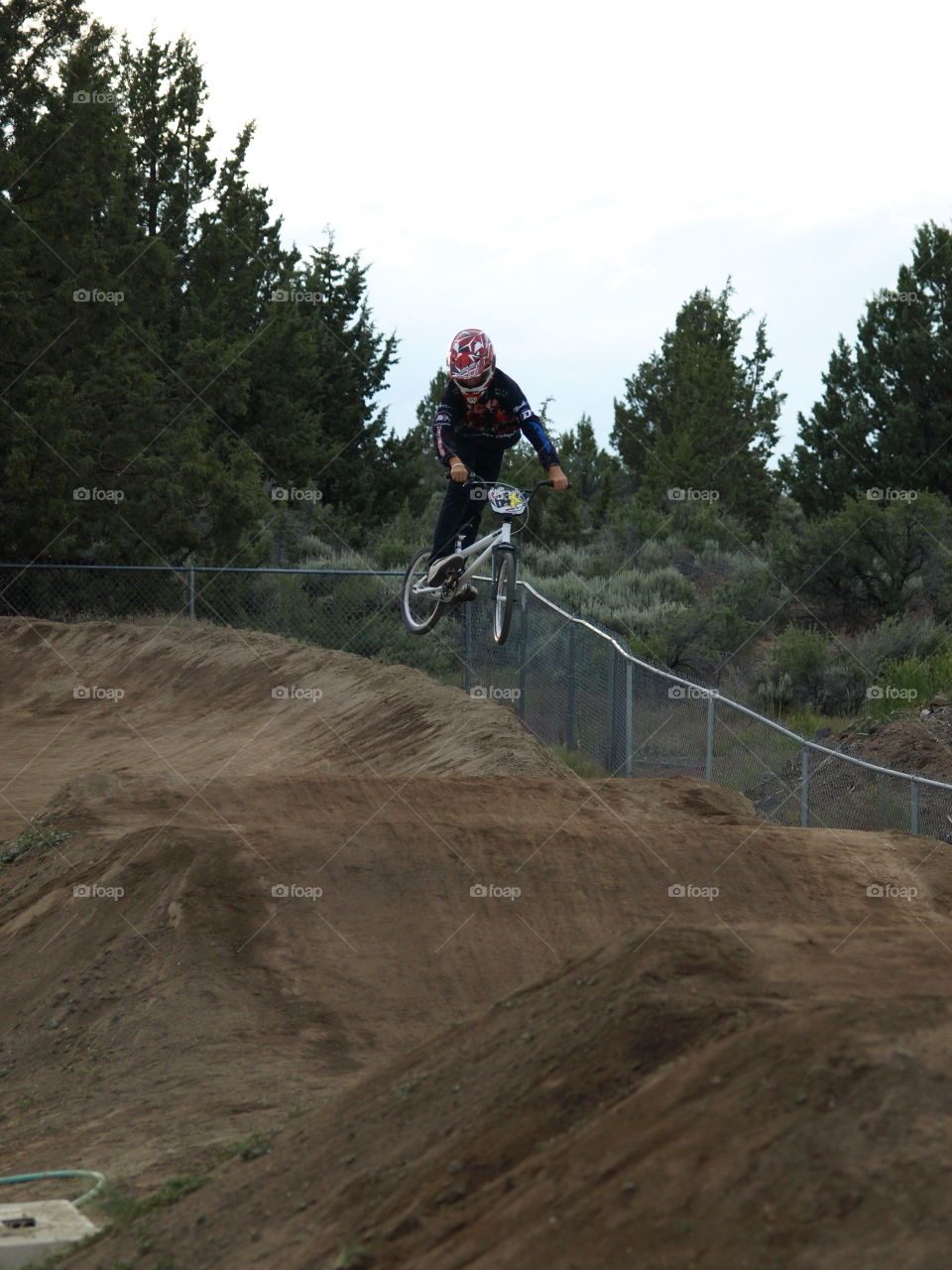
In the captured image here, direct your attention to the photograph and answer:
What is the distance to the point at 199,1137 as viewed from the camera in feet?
19.4

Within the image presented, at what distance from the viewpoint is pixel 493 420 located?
10.8 metres

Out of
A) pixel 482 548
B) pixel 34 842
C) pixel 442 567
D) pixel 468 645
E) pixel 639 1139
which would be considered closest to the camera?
pixel 639 1139

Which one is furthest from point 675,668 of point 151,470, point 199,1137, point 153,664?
point 199,1137

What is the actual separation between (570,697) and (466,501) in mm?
4554

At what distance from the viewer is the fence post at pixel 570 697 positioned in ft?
46.8

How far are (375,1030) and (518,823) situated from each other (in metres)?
2.76

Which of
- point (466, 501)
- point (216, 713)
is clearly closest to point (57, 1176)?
point (466, 501)

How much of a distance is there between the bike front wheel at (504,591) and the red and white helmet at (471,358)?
1394mm

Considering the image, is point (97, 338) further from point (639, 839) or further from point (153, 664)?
point (639, 839)

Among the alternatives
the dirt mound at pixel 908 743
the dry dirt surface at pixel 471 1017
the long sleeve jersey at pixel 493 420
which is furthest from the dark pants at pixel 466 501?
the dirt mound at pixel 908 743

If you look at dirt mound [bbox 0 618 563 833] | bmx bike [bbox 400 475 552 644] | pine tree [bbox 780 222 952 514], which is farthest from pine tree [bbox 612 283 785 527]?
bmx bike [bbox 400 475 552 644]

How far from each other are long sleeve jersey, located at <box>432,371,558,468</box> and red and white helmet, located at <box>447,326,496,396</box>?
0.17m

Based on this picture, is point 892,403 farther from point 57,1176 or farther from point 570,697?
point 57,1176

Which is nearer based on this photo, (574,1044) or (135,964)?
(574,1044)
